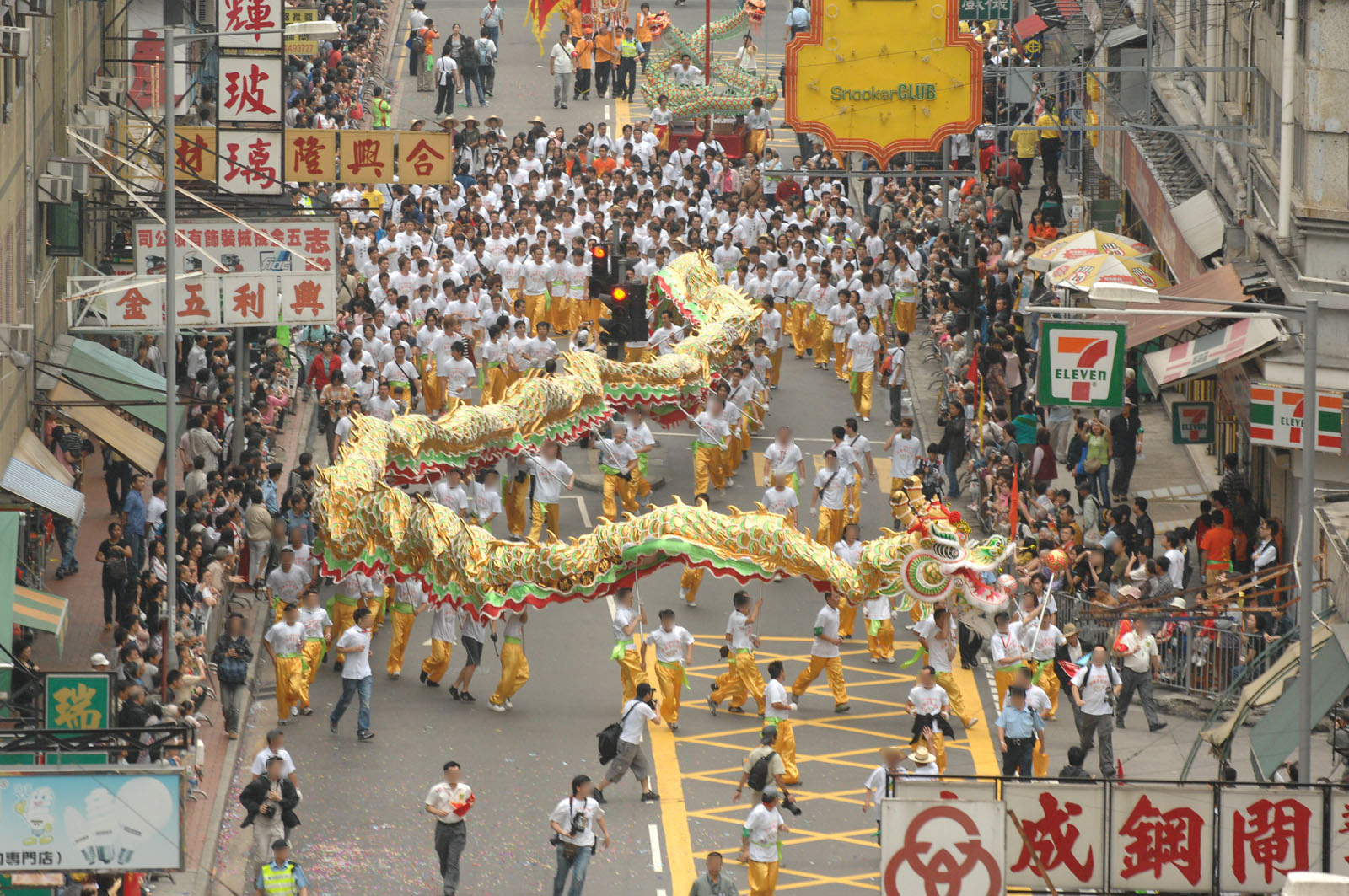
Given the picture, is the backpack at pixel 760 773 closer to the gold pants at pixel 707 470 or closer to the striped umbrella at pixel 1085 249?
the gold pants at pixel 707 470

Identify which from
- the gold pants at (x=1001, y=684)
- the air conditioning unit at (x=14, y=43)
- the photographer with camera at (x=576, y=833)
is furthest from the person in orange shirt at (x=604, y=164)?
the photographer with camera at (x=576, y=833)

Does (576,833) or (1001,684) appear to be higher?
(1001,684)

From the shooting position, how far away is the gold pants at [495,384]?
33.1 meters

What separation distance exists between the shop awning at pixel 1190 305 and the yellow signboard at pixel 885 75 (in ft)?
23.5

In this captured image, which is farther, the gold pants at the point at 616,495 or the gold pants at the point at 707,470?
the gold pants at the point at 707,470

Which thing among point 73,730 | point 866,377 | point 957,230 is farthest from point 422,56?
point 73,730

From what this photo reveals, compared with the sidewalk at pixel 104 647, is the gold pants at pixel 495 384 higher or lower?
higher

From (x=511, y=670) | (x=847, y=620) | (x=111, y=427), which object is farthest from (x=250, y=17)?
(x=847, y=620)

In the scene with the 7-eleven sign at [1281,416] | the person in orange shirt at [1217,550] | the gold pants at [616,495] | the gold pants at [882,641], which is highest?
the 7-eleven sign at [1281,416]

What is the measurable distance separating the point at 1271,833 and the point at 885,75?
67.5 ft

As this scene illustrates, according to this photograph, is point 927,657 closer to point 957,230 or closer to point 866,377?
point 866,377

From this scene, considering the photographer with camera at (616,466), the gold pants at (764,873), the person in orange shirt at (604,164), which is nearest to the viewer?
the gold pants at (764,873)

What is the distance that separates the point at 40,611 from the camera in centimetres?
2334

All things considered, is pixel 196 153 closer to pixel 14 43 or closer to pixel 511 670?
pixel 14 43
